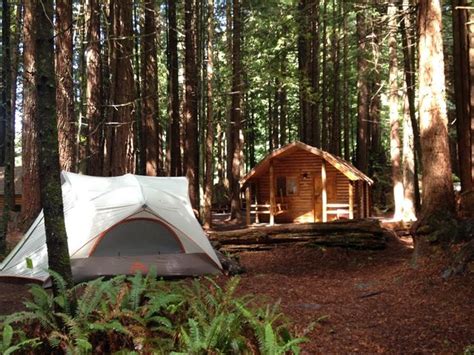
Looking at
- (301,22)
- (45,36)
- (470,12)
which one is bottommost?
(45,36)

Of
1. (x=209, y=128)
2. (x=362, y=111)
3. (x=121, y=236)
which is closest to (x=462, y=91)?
(x=121, y=236)

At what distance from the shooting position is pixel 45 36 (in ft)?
16.3

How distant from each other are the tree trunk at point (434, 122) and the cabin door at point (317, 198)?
13.5 meters

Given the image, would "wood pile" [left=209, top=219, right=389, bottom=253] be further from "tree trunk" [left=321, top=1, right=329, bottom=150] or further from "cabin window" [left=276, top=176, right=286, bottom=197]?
"tree trunk" [left=321, top=1, right=329, bottom=150]

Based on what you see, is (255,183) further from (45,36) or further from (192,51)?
(45,36)

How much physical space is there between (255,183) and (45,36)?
19.8 metres

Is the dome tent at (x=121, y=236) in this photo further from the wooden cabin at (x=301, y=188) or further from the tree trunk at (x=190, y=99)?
the wooden cabin at (x=301, y=188)

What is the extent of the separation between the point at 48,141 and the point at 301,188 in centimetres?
1934

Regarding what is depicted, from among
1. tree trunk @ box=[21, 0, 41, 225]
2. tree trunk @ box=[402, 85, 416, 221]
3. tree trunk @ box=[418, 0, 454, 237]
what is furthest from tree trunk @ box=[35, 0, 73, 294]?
tree trunk @ box=[402, 85, 416, 221]

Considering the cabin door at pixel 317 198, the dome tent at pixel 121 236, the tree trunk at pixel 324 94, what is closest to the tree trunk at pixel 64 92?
the dome tent at pixel 121 236

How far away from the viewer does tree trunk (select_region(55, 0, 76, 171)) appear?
11914 millimetres

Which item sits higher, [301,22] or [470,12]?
[301,22]

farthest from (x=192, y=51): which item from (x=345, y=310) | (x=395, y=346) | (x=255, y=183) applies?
(x=395, y=346)

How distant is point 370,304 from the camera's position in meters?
7.16
